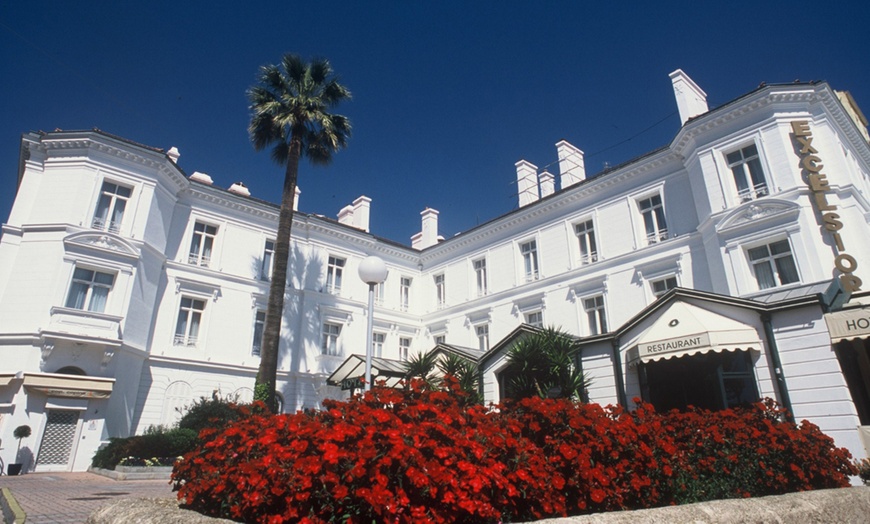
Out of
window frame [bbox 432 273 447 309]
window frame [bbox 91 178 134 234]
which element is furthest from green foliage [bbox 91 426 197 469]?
window frame [bbox 432 273 447 309]

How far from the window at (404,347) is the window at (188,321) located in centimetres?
1151

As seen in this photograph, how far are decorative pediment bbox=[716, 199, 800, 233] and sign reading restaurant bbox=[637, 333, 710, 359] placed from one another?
7.78 m

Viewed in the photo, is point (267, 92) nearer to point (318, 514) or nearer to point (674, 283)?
point (674, 283)

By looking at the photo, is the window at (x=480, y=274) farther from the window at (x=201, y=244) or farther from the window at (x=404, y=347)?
the window at (x=201, y=244)

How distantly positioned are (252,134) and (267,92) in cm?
202

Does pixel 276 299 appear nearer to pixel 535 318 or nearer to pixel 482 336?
pixel 482 336

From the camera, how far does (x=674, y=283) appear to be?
19875 mm

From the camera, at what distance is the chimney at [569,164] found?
85.9 ft

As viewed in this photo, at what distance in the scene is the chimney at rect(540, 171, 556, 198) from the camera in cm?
2809

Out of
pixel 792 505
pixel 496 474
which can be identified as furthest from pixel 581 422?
pixel 792 505

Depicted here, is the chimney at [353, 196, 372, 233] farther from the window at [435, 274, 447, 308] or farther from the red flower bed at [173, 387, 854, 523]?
the red flower bed at [173, 387, 854, 523]

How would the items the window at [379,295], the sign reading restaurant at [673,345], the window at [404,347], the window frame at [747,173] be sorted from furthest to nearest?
the window at [404,347]
the window at [379,295]
the window frame at [747,173]
the sign reading restaurant at [673,345]

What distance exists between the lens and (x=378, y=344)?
2859 centimetres

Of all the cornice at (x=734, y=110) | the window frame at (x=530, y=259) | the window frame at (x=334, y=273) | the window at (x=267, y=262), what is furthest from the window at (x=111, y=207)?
the cornice at (x=734, y=110)
